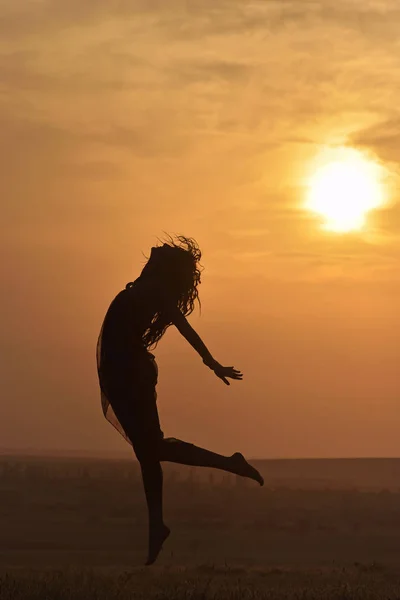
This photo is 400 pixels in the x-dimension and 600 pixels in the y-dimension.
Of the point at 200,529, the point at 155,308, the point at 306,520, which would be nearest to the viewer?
the point at 155,308

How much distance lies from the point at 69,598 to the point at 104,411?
183 cm

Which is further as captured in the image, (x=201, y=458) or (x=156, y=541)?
(x=156, y=541)

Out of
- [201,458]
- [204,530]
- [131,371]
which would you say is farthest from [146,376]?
[204,530]

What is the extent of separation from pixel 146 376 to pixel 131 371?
150 mm

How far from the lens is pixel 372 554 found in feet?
171

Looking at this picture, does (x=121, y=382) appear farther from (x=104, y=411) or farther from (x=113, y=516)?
(x=113, y=516)

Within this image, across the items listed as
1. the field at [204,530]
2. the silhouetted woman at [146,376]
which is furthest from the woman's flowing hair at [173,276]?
the field at [204,530]

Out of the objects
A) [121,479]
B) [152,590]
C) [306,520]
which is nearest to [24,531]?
[306,520]

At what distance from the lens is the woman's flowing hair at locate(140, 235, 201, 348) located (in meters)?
12.9

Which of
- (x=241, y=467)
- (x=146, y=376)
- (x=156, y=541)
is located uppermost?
(x=146, y=376)

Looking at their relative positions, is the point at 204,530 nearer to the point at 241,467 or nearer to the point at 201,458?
the point at 241,467

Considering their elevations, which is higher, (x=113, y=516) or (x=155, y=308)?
(x=113, y=516)

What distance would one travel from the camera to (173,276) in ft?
42.6

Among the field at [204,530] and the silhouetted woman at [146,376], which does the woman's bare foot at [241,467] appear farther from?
the field at [204,530]
